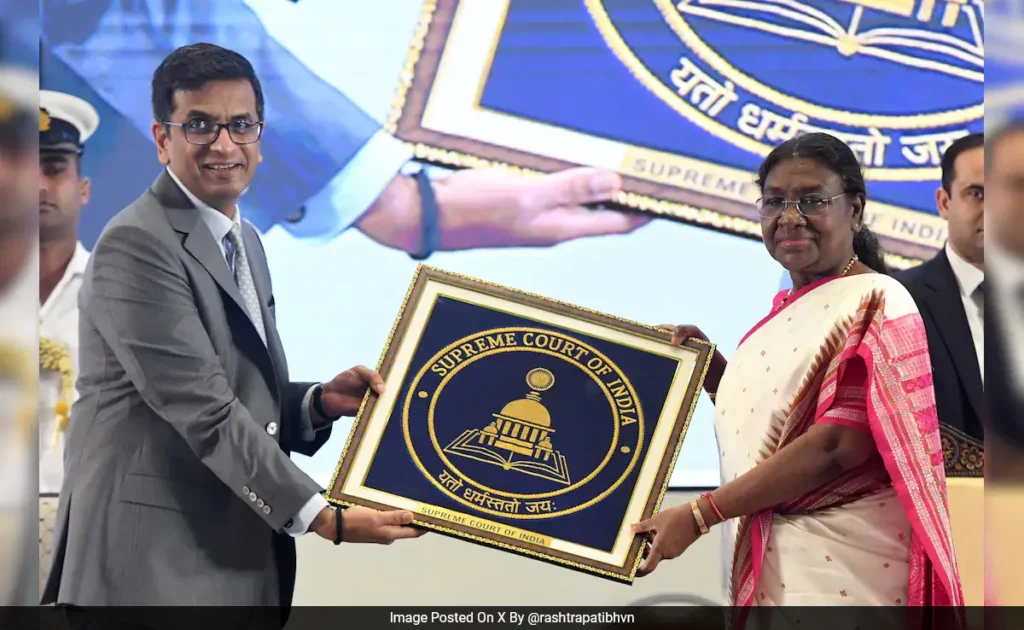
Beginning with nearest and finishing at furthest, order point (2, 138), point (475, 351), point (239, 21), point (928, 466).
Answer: point (2, 138)
point (928, 466)
point (475, 351)
point (239, 21)

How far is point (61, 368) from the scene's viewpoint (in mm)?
3389

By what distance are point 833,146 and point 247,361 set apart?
1513 mm

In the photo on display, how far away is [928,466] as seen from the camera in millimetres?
2137

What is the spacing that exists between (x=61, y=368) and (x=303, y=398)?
1.14 m

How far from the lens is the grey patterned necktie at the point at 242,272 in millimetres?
2641

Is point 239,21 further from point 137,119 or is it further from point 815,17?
point 815,17

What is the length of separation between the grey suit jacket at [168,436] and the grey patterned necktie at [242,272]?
7cm

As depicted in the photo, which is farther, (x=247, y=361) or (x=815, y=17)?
(x=815, y=17)

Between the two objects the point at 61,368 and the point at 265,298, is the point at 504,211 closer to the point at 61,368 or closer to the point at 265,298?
the point at 265,298

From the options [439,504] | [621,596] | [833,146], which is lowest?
[621,596]

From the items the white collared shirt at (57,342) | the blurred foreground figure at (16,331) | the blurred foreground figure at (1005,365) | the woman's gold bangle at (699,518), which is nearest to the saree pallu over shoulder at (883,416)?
the woman's gold bangle at (699,518)

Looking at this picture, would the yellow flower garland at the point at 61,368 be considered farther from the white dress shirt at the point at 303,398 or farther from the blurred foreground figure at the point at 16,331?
the blurred foreground figure at the point at 16,331

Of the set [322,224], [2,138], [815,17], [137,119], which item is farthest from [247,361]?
[815,17]

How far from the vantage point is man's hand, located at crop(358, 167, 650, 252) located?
3.45 m
